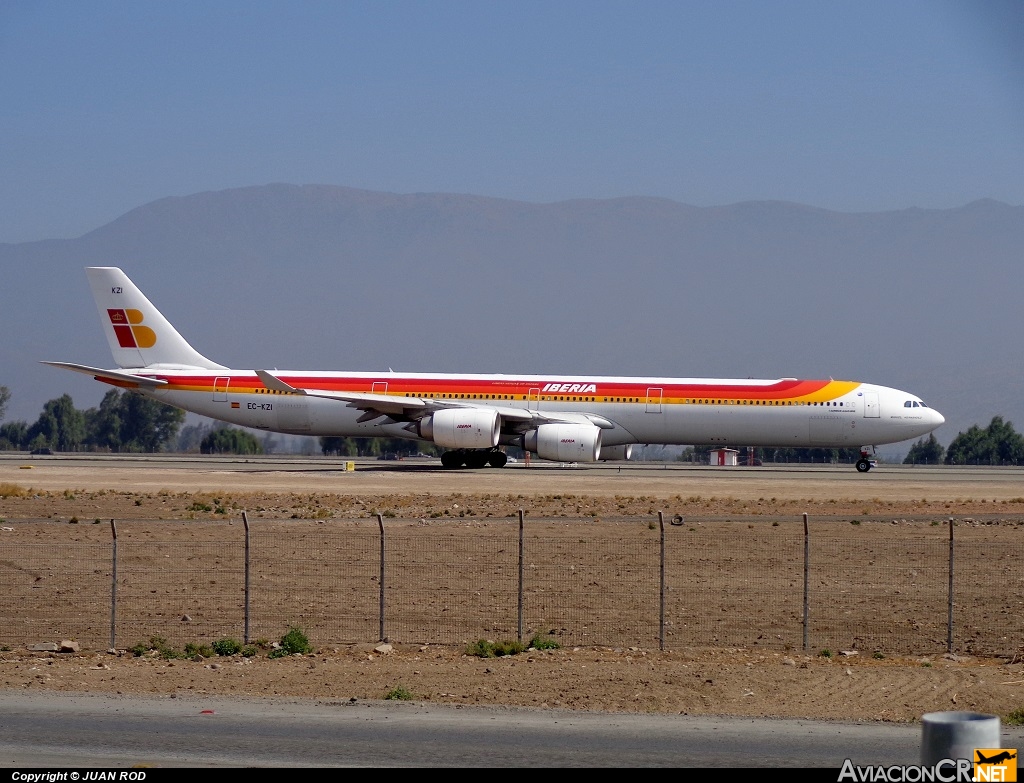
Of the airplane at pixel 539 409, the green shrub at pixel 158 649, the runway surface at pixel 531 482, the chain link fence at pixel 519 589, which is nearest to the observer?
the green shrub at pixel 158 649

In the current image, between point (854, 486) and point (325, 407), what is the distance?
65.8 feet

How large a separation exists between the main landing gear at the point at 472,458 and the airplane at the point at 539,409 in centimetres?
5

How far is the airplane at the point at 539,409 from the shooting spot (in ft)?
146

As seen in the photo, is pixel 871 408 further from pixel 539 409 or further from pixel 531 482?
pixel 531 482

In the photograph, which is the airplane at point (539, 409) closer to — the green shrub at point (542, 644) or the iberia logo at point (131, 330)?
the iberia logo at point (131, 330)

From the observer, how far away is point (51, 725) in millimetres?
10797

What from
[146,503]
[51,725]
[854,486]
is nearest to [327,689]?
[51,725]

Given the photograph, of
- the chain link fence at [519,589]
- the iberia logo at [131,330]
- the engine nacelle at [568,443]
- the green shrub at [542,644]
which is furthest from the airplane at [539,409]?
the green shrub at [542,644]

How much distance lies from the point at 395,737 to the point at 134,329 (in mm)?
42508

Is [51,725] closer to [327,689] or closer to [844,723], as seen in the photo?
[327,689]

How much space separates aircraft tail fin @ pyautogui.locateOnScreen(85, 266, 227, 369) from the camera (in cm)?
5006

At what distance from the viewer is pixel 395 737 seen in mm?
10586

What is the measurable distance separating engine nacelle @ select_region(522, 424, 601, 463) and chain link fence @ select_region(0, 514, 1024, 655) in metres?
18.0

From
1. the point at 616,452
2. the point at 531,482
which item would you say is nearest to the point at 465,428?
the point at 531,482
